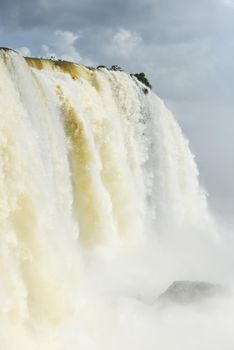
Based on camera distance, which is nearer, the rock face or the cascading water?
the cascading water

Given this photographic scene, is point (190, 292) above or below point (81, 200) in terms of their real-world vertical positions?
below

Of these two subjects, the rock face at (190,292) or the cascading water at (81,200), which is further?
the rock face at (190,292)

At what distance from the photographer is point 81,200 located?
19.3 meters

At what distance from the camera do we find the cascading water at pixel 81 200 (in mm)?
13414

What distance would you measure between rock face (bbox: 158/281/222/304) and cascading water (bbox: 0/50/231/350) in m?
1.02

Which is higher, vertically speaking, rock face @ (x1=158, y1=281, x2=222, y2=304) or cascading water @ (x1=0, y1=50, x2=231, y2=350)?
cascading water @ (x1=0, y1=50, x2=231, y2=350)

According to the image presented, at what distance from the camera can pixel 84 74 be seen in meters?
21.4

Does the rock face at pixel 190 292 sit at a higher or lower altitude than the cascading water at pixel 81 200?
lower

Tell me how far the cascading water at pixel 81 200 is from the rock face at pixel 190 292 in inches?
40.3

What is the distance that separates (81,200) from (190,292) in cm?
511

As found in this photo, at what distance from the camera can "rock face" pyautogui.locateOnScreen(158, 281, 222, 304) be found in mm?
15898

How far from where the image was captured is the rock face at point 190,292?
15898mm

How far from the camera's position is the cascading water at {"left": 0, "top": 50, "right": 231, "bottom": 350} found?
13.4m

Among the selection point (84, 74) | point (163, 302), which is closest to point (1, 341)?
point (163, 302)
